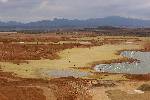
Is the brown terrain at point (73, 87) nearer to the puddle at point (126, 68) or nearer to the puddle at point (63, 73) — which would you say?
the puddle at point (63, 73)

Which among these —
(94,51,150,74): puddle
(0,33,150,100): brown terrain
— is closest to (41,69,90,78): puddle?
(0,33,150,100): brown terrain

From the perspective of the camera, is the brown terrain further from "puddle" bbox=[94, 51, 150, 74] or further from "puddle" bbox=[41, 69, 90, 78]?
"puddle" bbox=[94, 51, 150, 74]

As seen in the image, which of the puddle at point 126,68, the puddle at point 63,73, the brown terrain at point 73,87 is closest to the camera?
the brown terrain at point 73,87

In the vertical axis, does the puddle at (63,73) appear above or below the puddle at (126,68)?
above

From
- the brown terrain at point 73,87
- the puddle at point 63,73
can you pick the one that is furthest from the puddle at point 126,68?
the brown terrain at point 73,87

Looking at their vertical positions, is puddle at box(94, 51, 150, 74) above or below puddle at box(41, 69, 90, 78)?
below

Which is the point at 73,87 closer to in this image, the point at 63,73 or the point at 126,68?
the point at 63,73

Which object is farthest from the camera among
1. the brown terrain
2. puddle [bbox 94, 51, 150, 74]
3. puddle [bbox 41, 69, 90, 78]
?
puddle [bbox 94, 51, 150, 74]

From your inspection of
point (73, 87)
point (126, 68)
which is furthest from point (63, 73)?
point (73, 87)

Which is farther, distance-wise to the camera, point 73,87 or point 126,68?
point 126,68

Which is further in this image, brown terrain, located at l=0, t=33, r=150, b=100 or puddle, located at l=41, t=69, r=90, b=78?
puddle, located at l=41, t=69, r=90, b=78

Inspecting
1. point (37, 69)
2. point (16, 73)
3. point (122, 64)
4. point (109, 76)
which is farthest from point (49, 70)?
point (122, 64)

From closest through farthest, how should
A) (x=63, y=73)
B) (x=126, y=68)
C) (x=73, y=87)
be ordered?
(x=73, y=87)
(x=63, y=73)
(x=126, y=68)

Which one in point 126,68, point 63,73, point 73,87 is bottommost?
point 126,68
